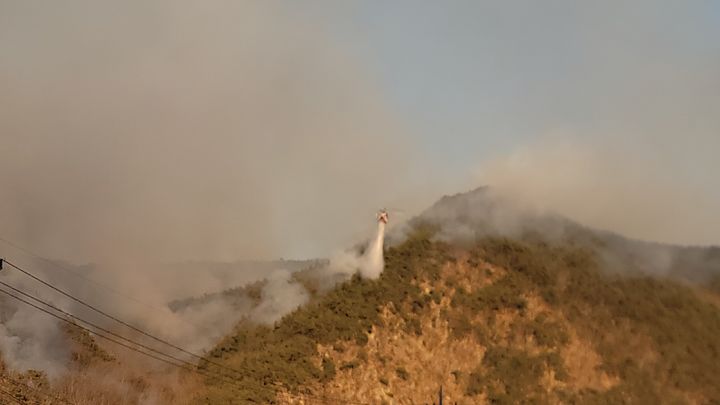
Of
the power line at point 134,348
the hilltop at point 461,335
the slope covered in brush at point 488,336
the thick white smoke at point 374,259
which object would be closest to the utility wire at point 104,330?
the power line at point 134,348

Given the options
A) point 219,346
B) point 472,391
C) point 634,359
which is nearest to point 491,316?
point 472,391

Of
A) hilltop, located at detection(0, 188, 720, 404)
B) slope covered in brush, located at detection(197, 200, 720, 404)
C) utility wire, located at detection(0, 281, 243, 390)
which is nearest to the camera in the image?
hilltop, located at detection(0, 188, 720, 404)

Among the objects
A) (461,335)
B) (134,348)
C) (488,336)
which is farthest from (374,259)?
A: (134,348)

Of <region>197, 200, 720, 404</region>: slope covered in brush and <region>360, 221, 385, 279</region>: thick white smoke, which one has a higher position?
<region>360, 221, 385, 279</region>: thick white smoke

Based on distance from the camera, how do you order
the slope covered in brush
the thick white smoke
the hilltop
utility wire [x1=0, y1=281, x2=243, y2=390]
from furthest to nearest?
the thick white smoke
utility wire [x1=0, y1=281, x2=243, y2=390]
the slope covered in brush
the hilltop

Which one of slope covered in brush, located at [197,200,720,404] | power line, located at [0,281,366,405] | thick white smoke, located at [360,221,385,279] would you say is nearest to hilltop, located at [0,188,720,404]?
slope covered in brush, located at [197,200,720,404]

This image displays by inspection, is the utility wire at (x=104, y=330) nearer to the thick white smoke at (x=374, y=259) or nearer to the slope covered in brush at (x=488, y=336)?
the slope covered in brush at (x=488, y=336)

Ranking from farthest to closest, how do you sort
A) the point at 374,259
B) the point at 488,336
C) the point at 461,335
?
the point at 374,259, the point at 488,336, the point at 461,335

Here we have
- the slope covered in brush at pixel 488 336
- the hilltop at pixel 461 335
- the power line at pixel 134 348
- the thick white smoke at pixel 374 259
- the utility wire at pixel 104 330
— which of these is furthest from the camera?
the thick white smoke at pixel 374 259

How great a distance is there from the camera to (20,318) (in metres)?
69.4

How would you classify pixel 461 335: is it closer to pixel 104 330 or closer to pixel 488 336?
pixel 488 336

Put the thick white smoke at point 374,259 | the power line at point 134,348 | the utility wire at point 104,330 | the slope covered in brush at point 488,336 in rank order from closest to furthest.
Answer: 1. the power line at point 134,348
2. the slope covered in brush at point 488,336
3. the utility wire at point 104,330
4. the thick white smoke at point 374,259

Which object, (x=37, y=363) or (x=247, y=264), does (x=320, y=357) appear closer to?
(x=37, y=363)

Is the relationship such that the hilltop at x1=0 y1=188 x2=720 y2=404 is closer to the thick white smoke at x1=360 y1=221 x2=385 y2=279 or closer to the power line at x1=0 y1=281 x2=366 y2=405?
the power line at x1=0 y1=281 x2=366 y2=405
